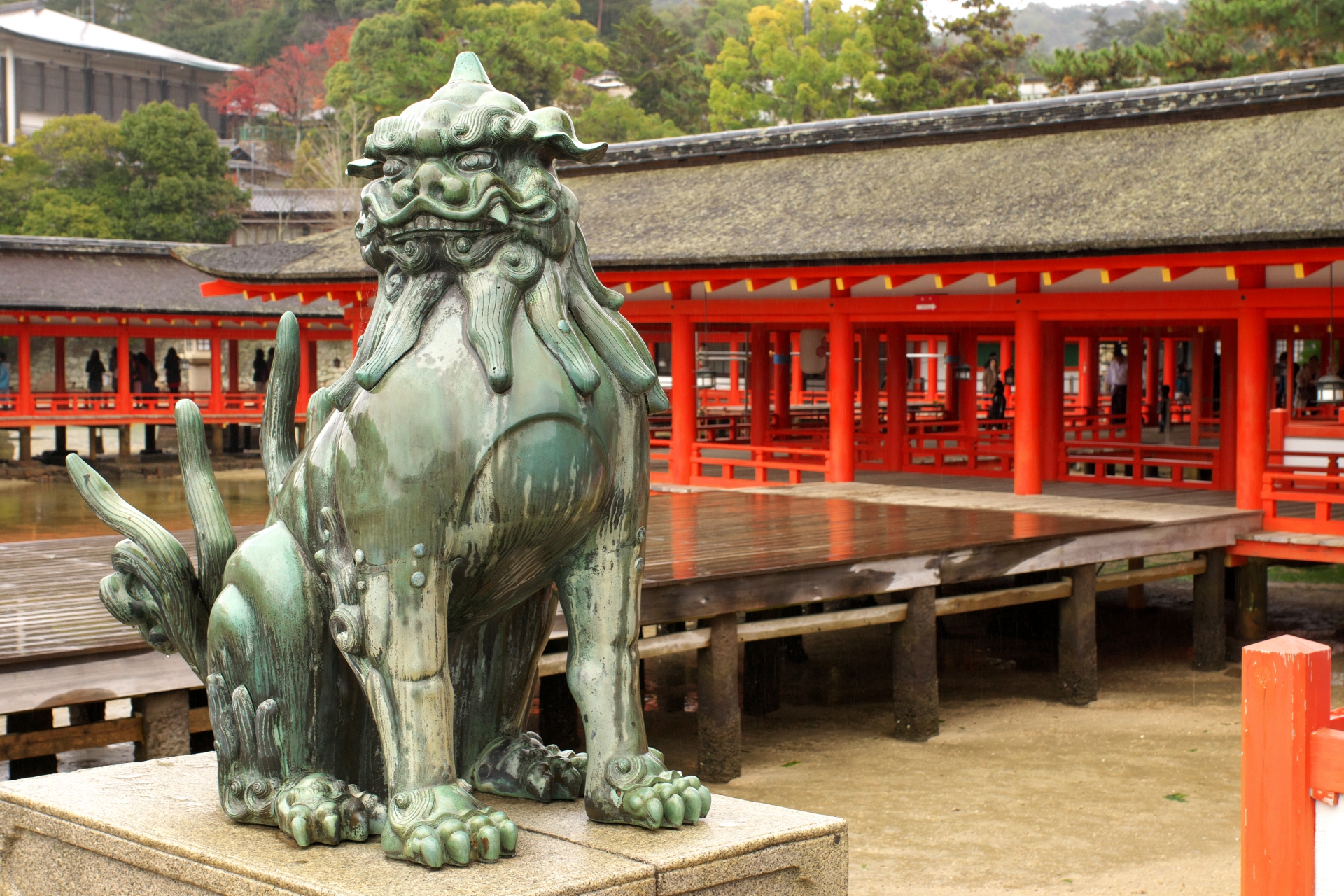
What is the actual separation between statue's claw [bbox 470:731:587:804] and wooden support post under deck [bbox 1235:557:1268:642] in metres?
9.18

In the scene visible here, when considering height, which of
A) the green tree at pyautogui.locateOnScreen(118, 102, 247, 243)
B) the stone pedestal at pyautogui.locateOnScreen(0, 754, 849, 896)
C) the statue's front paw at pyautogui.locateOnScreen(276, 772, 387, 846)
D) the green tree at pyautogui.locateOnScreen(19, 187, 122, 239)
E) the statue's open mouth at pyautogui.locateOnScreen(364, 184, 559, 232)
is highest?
the green tree at pyautogui.locateOnScreen(118, 102, 247, 243)


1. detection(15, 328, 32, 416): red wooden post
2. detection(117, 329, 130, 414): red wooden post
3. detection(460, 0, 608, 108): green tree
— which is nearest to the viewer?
detection(15, 328, 32, 416): red wooden post

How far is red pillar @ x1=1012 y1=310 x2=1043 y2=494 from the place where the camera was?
12289 millimetres

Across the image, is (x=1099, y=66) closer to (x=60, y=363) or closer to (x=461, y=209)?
(x=60, y=363)

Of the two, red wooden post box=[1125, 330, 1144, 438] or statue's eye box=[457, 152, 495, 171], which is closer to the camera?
statue's eye box=[457, 152, 495, 171]

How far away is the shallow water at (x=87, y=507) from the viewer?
661 inches

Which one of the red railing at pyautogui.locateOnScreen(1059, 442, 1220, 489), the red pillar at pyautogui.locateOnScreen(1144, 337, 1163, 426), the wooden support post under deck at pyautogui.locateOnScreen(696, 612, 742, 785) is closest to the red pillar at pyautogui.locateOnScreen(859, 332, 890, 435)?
the red railing at pyautogui.locateOnScreen(1059, 442, 1220, 489)

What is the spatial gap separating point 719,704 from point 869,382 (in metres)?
9.24

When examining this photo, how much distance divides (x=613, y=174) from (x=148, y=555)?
→ 1488cm

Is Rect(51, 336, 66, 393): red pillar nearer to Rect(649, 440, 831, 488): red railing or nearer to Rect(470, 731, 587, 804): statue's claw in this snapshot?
Rect(649, 440, 831, 488): red railing

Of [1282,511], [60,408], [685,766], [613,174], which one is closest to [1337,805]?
[685,766]

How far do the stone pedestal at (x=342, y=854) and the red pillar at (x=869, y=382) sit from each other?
13.4 meters

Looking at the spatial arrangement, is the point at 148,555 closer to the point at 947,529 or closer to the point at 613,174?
the point at 947,529

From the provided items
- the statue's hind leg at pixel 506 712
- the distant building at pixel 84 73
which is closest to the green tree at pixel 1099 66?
the statue's hind leg at pixel 506 712
